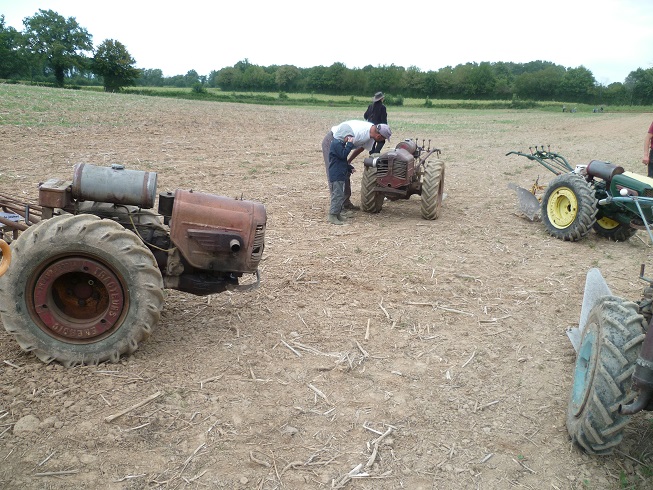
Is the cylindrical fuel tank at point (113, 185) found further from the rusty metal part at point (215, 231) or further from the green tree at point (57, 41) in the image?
the green tree at point (57, 41)

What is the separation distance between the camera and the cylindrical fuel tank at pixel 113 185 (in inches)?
185

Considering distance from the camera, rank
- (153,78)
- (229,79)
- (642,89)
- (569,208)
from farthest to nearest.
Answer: (153,78)
(229,79)
(642,89)
(569,208)

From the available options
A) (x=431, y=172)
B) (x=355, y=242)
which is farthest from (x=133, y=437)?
(x=431, y=172)

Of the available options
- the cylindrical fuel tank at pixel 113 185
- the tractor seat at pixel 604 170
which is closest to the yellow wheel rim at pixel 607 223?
the tractor seat at pixel 604 170

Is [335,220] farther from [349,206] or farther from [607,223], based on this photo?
[607,223]

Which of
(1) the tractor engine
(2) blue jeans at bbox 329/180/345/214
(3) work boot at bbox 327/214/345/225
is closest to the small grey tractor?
(2) blue jeans at bbox 329/180/345/214

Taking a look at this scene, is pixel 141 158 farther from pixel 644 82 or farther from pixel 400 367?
pixel 644 82

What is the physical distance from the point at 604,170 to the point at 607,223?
0.85 meters

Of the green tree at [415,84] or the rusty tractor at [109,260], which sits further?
the green tree at [415,84]

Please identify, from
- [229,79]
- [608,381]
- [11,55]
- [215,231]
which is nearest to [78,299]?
[215,231]

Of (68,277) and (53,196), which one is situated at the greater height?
(53,196)

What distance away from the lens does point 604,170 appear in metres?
8.76

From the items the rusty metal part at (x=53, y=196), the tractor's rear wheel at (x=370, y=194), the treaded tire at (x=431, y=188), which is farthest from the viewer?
the tractor's rear wheel at (x=370, y=194)

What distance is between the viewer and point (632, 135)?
29359 millimetres
